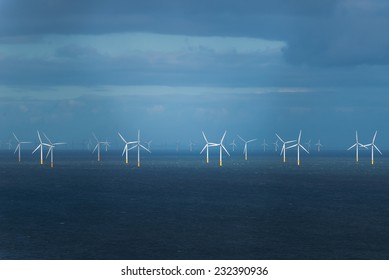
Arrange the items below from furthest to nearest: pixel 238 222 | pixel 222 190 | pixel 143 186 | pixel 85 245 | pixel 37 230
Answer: pixel 143 186, pixel 222 190, pixel 238 222, pixel 37 230, pixel 85 245

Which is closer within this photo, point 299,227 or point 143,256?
point 143,256

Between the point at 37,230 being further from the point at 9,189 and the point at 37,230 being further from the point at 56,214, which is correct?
the point at 9,189

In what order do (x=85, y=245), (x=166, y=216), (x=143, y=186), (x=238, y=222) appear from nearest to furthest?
(x=85, y=245) → (x=238, y=222) → (x=166, y=216) → (x=143, y=186)

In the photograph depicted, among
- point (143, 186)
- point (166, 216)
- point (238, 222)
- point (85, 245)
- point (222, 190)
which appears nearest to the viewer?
point (85, 245)

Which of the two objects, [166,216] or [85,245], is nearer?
[85,245]
